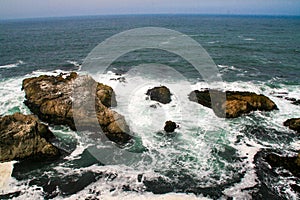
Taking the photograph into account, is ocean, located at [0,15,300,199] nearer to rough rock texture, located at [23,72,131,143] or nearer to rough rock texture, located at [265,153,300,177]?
rough rock texture, located at [265,153,300,177]

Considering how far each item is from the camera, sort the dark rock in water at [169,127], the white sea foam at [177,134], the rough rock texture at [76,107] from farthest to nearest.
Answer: the dark rock in water at [169,127], the rough rock texture at [76,107], the white sea foam at [177,134]

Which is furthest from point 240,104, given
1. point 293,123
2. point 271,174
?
point 271,174

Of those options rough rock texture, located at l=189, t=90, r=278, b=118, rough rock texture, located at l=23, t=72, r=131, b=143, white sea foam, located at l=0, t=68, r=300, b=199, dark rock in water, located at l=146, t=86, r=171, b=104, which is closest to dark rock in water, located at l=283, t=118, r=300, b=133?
white sea foam, located at l=0, t=68, r=300, b=199

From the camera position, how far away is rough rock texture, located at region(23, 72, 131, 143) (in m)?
23.8

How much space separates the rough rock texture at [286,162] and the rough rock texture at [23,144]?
1813cm

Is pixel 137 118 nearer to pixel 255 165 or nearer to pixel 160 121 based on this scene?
pixel 160 121

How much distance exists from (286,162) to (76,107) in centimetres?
2003

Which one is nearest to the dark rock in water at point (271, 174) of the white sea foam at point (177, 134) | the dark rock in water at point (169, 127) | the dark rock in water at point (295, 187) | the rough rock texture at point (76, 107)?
the dark rock in water at point (295, 187)

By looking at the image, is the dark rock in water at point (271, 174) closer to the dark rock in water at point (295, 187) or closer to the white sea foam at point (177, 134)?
the dark rock in water at point (295, 187)

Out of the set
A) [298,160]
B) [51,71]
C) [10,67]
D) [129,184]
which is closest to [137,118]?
[129,184]

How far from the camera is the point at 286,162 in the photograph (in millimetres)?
20031

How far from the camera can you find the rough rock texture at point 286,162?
1924 centimetres

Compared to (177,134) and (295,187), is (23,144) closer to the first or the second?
(177,134)

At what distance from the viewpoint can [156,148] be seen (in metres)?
22.4
